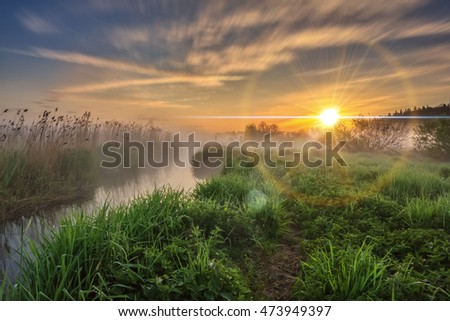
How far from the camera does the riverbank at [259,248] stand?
2.74 m

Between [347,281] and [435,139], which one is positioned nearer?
[347,281]

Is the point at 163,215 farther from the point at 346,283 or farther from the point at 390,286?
the point at 390,286

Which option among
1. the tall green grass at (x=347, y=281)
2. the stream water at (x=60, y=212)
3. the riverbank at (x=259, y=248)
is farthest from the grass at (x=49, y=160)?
the tall green grass at (x=347, y=281)

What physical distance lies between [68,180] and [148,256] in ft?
15.2

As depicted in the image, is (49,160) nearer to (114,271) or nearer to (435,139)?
(114,271)

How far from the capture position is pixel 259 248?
405 cm

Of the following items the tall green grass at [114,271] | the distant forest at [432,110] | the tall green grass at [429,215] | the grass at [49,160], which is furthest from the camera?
the grass at [49,160]

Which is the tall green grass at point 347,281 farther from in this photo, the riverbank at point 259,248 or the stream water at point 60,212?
the stream water at point 60,212

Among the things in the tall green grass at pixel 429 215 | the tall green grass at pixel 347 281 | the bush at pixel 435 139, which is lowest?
the tall green grass at pixel 347 281

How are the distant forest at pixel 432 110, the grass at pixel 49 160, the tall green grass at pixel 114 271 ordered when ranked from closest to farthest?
the tall green grass at pixel 114 271, the distant forest at pixel 432 110, the grass at pixel 49 160

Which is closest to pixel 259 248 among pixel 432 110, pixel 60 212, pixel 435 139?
pixel 432 110

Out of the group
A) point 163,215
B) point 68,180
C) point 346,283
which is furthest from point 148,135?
point 346,283

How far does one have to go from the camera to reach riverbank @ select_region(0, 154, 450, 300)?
2.74 meters

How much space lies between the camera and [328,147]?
8.45m
